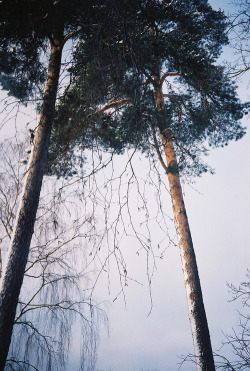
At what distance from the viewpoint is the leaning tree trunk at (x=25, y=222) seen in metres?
2.71

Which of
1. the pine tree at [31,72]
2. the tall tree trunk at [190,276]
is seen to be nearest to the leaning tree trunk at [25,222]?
the pine tree at [31,72]

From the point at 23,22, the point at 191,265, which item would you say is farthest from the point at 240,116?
the point at 23,22

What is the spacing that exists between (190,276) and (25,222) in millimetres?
4006

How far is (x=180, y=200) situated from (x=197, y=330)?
117 inches

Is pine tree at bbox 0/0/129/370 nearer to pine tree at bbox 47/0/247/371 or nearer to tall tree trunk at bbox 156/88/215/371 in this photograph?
pine tree at bbox 47/0/247/371

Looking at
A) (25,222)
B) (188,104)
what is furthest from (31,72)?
(188,104)

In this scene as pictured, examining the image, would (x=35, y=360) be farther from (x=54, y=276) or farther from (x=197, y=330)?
Result: (x=197, y=330)

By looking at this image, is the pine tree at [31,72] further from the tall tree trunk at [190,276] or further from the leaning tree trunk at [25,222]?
the tall tree trunk at [190,276]

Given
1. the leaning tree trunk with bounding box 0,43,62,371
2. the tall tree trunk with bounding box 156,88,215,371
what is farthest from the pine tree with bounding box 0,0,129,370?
the tall tree trunk with bounding box 156,88,215,371

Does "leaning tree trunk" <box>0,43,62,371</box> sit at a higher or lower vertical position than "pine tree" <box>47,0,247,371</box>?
lower

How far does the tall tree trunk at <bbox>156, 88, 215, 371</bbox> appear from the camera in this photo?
15.2 ft

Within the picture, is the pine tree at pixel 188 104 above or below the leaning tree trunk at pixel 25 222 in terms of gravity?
above

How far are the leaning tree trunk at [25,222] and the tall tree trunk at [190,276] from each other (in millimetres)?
2095

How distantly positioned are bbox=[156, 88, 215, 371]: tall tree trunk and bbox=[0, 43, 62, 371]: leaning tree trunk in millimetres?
2095
